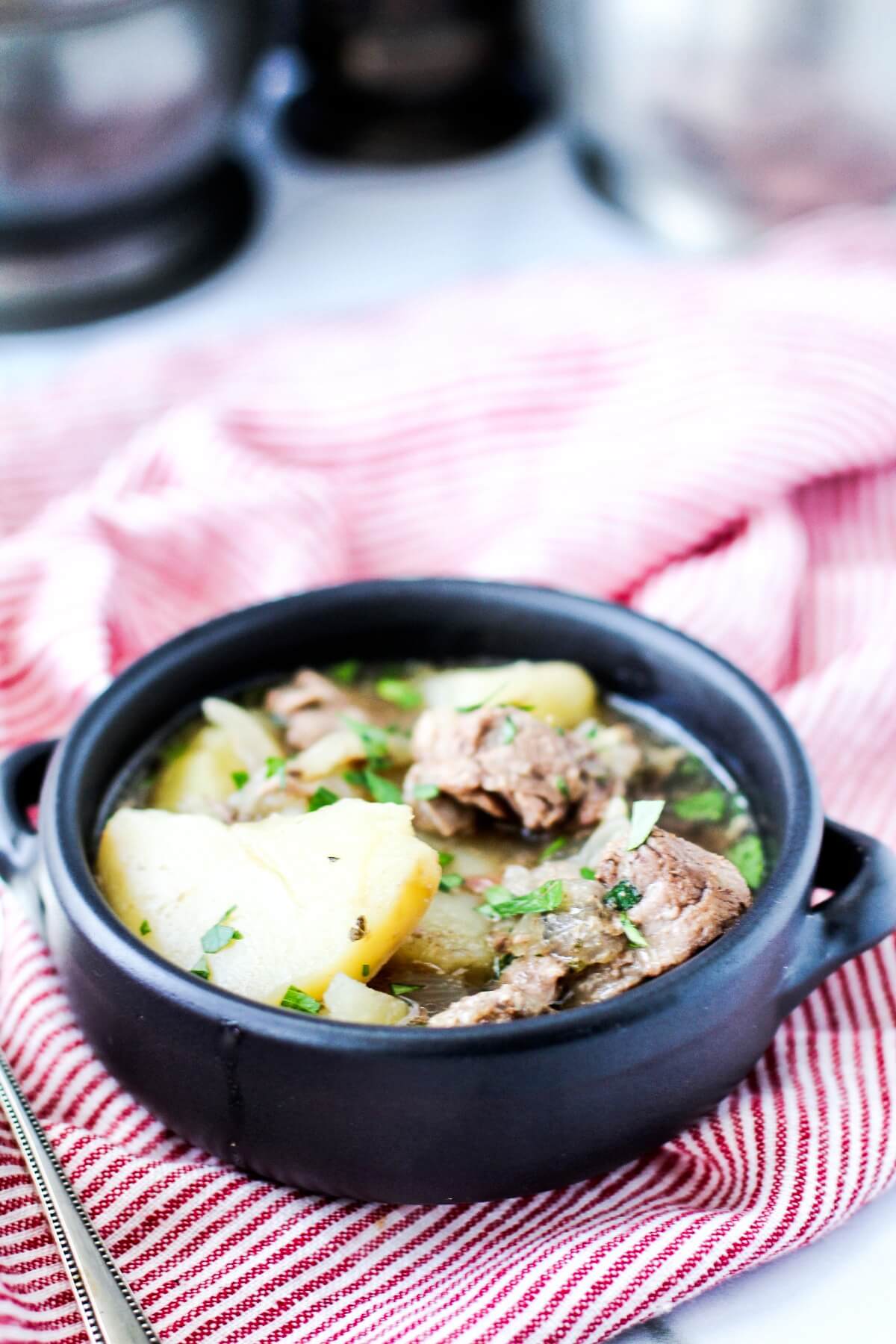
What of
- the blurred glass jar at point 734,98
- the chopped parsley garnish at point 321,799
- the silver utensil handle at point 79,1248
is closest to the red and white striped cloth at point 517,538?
the silver utensil handle at point 79,1248

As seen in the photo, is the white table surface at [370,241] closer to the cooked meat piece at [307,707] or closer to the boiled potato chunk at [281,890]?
the cooked meat piece at [307,707]

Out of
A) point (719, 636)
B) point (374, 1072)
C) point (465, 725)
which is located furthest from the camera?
point (719, 636)

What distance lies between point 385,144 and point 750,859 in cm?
179

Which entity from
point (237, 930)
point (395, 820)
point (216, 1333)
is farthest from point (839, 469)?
point (216, 1333)

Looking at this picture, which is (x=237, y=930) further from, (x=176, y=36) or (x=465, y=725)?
(x=176, y=36)

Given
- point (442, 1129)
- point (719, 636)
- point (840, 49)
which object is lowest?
point (719, 636)

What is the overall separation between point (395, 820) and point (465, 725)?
153 millimetres

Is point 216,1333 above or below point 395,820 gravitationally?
below

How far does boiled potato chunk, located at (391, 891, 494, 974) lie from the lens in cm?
97

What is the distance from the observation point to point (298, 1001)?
909 millimetres

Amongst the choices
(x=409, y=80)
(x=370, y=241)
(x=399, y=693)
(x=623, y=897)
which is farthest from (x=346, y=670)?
(x=409, y=80)

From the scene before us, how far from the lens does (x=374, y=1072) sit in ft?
2.77

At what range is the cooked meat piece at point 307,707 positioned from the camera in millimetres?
1182

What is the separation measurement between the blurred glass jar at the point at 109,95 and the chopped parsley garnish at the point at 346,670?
2.99 feet
